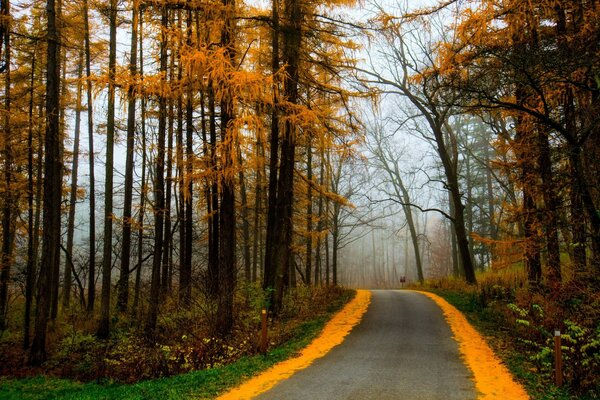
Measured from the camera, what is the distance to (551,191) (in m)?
10.5

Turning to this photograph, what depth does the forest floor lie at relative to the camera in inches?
251

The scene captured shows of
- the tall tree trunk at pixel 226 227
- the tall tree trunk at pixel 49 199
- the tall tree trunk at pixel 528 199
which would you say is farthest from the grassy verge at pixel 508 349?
the tall tree trunk at pixel 49 199

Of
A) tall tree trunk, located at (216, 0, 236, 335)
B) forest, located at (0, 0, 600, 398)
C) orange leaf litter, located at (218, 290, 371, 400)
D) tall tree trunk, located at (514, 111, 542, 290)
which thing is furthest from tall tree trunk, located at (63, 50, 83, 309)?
tall tree trunk, located at (514, 111, 542, 290)

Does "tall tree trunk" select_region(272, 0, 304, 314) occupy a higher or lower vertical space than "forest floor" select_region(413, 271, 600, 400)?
higher

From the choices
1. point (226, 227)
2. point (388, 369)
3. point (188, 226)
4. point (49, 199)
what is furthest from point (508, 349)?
point (49, 199)

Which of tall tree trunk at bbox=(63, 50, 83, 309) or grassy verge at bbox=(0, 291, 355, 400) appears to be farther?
tall tree trunk at bbox=(63, 50, 83, 309)

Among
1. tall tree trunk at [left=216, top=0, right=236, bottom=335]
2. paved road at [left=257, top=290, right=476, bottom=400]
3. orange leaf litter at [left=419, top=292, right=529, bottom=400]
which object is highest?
tall tree trunk at [left=216, top=0, right=236, bottom=335]

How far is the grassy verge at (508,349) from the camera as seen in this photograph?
6129 mm

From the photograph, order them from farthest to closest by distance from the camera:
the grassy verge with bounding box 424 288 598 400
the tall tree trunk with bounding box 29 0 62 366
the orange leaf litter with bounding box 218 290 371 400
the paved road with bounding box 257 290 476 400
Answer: the tall tree trunk with bounding box 29 0 62 366 → the orange leaf litter with bounding box 218 290 371 400 → the grassy verge with bounding box 424 288 598 400 → the paved road with bounding box 257 290 476 400

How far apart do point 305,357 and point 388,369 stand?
5.62ft

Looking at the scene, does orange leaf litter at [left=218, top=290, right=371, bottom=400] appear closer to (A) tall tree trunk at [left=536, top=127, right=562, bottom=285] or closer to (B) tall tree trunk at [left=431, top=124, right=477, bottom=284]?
(A) tall tree trunk at [left=536, top=127, right=562, bottom=285]

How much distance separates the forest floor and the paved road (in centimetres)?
98

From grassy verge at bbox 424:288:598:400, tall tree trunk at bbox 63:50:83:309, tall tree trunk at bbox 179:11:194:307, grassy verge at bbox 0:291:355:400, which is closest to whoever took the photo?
grassy verge at bbox 424:288:598:400

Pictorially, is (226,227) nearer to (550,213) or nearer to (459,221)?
(550,213)
